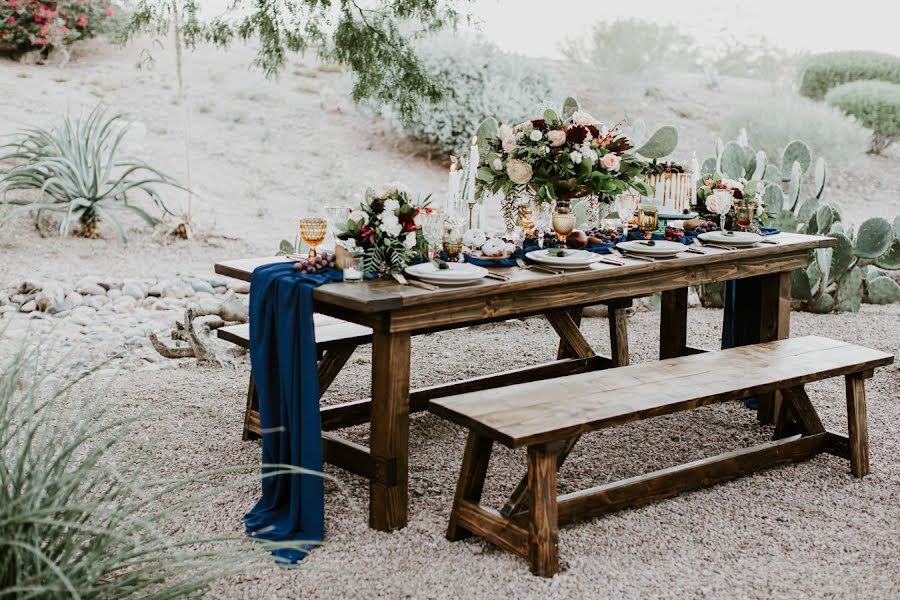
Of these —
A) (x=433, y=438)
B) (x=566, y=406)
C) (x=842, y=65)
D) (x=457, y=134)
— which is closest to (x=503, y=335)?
(x=433, y=438)

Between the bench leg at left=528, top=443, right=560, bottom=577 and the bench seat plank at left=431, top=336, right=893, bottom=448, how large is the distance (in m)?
0.09

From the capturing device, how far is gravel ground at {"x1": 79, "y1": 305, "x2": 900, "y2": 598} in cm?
303

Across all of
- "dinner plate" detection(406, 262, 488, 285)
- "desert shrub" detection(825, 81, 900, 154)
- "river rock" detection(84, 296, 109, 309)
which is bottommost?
"river rock" detection(84, 296, 109, 309)

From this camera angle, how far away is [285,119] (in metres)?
15.4

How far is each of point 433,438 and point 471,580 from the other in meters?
1.41

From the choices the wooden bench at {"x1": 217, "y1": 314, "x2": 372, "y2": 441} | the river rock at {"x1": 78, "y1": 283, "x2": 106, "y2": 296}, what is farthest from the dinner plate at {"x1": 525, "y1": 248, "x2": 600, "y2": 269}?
the river rock at {"x1": 78, "y1": 283, "x2": 106, "y2": 296}

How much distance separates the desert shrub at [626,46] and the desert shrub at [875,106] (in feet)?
13.1

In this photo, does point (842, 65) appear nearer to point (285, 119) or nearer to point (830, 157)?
point (830, 157)

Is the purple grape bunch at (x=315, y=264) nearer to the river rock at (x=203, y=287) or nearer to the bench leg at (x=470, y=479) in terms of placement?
the bench leg at (x=470, y=479)

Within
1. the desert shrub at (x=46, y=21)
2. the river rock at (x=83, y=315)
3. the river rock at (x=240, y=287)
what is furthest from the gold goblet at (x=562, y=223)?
the desert shrub at (x=46, y=21)

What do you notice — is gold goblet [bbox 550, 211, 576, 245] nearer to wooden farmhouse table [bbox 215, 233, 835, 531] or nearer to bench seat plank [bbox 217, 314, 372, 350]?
wooden farmhouse table [bbox 215, 233, 835, 531]

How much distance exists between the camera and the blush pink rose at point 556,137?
4.02 m

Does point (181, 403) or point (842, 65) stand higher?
point (842, 65)

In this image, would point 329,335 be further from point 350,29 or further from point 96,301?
point 350,29
